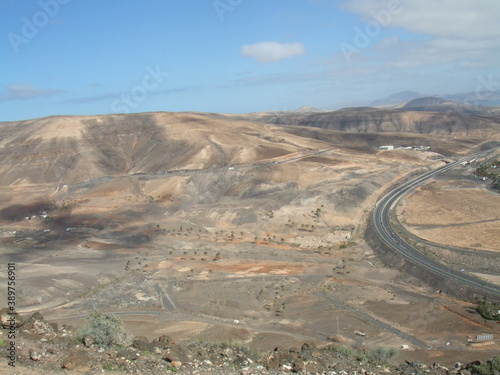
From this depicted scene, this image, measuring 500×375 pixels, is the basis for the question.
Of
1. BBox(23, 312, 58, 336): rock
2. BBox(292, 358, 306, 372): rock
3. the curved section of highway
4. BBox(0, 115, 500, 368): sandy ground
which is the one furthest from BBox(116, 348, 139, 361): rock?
the curved section of highway

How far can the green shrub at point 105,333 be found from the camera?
18.6m

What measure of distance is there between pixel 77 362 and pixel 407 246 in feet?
140

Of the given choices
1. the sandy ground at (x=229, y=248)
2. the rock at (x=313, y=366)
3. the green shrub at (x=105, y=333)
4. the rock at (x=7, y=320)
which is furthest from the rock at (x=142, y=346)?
the sandy ground at (x=229, y=248)

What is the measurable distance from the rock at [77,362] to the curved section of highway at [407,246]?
33.0 meters

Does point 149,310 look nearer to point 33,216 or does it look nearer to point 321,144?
point 33,216

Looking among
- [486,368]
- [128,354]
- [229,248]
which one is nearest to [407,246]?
[229,248]

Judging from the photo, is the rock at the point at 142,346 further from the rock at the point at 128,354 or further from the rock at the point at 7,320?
the rock at the point at 7,320

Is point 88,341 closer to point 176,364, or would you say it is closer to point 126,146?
point 176,364

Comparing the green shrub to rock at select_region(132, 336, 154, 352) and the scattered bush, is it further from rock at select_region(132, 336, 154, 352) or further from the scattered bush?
the scattered bush

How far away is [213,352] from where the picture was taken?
19766 mm

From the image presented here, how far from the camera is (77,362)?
15680mm

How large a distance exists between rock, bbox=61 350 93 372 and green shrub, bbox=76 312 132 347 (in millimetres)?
2185

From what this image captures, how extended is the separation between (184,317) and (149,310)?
3696 mm

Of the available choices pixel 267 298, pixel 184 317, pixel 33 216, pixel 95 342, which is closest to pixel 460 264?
pixel 267 298
